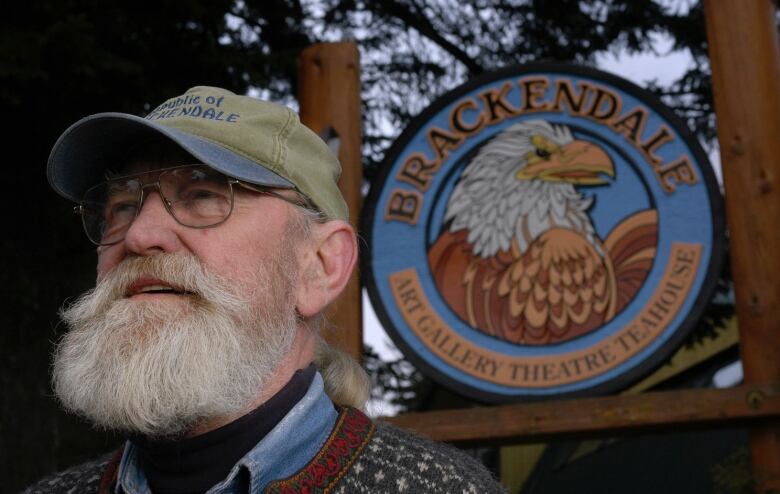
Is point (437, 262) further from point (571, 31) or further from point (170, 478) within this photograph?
point (571, 31)

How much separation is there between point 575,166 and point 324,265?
1.82 metres

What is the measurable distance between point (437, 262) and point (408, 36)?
107 inches

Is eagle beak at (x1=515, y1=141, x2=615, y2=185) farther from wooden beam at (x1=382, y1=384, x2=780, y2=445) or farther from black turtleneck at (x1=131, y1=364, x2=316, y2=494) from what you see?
black turtleneck at (x1=131, y1=364, x2=316, y2=494)

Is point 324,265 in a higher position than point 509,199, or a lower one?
lower

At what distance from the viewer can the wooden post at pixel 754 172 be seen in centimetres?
327

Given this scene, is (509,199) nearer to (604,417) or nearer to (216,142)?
(604,417)

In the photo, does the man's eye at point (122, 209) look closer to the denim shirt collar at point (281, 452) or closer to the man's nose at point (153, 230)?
the man's nose at point (153, 230)

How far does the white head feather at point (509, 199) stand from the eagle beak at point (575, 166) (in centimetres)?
2

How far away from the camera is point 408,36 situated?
6.09m

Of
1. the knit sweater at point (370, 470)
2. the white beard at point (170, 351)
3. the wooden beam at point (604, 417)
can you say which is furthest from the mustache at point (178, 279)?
the wooden beam at point (604, 417)

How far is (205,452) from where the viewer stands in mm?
1770

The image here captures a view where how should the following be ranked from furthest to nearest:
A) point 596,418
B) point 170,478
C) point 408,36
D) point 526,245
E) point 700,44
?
point 408,36, point 700,44, point 526,245, point 596,418, point 170,478

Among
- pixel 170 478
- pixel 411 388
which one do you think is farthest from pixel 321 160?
pixel 411 388

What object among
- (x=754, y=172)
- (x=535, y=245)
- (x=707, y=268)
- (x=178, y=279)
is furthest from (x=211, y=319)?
(x=754, y=172)
